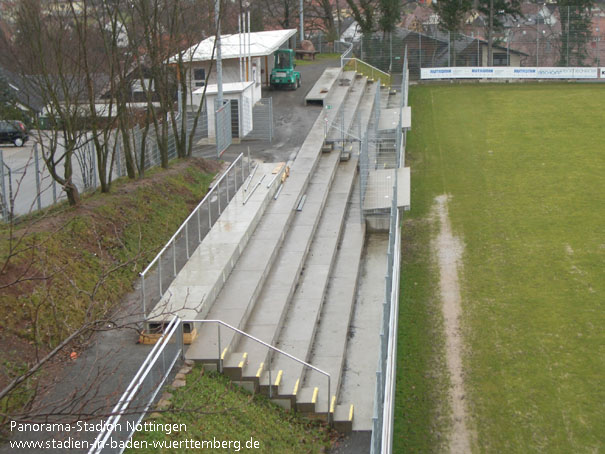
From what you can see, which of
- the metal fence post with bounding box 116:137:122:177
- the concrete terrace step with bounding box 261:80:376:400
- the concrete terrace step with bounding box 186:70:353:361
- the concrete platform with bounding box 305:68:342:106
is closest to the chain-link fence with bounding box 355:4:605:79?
the concrete platform with bounding box 305:68:342:106

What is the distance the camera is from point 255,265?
18.8m

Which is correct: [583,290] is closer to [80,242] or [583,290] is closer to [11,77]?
[80,242]

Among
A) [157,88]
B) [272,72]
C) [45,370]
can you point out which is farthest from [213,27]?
[45,370]

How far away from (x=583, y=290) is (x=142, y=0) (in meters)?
13.8

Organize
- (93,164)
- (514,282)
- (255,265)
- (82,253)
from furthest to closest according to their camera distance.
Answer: (93,164) < (514,282) < (255,265) < (82,253)

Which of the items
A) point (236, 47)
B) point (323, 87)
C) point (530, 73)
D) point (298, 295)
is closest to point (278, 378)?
point (298, 295)

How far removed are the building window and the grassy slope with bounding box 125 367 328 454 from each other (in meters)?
24.5

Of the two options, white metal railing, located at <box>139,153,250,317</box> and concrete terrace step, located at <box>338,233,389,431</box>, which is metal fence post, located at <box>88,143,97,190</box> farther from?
concrete terrace step, located at <box>338,233,389,431</box>

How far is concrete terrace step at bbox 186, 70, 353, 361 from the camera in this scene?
14.5 m

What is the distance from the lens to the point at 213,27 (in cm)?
2988

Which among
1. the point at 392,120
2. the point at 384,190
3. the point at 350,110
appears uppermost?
the point at 350,110

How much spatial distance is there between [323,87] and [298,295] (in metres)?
23.0

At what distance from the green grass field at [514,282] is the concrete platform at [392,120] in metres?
1.51

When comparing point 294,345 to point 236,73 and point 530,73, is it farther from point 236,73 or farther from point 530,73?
point 530,73
